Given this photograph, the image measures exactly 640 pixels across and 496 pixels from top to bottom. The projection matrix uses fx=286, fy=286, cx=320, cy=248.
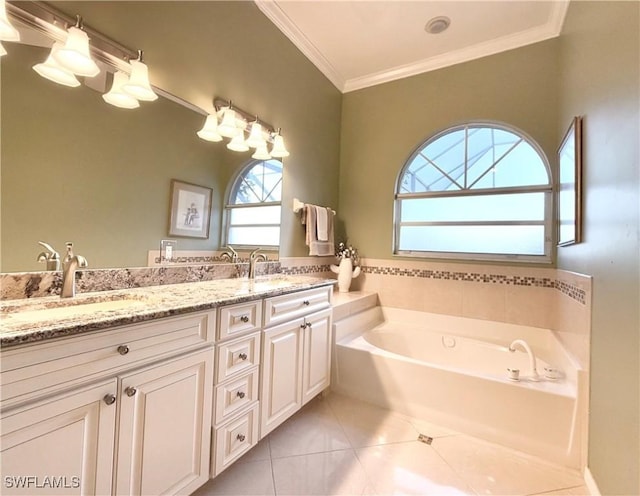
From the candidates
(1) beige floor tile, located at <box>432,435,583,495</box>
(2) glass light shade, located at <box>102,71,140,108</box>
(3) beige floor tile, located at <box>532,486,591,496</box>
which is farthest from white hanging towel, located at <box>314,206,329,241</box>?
(3) beige floor tile, located at <box>532,486,591,496</box>

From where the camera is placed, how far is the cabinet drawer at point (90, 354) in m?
0.71

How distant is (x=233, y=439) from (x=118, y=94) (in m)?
1.73

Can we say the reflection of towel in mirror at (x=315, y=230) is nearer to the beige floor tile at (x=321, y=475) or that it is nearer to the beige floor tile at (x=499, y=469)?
the beige floor tile at (x=321, y=475)

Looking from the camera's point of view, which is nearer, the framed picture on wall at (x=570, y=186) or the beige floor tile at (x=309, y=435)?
the beige floor tile at (x=309, y=435)

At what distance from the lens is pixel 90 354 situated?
85cm

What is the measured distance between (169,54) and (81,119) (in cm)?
66

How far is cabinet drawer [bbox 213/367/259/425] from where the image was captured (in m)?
1.25

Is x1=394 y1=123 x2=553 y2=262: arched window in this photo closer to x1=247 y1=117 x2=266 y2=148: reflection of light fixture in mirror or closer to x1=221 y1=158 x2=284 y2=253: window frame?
x1=221 y1=158 x2=284 y2=253: window frame

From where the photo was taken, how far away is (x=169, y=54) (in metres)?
1.63

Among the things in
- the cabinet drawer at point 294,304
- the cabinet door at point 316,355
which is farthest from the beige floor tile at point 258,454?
the cabinet drawer at point 294,304

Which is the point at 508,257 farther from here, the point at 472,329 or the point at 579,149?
the point at 579,149

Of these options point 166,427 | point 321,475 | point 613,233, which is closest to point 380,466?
point 321,475

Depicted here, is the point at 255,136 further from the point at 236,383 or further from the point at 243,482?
the point at 243,482

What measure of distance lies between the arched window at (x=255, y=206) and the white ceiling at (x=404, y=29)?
1.20m
